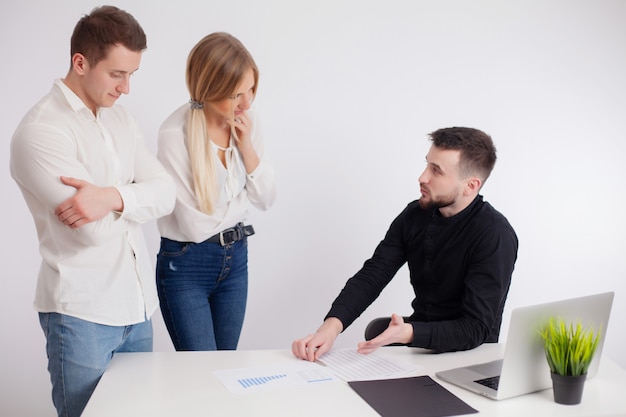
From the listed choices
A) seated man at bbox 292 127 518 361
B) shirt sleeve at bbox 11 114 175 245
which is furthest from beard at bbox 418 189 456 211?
shirt sleeve at bbox 11 114 175 245

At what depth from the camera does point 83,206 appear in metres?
1.91

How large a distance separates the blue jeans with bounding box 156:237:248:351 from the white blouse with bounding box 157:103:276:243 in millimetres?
60

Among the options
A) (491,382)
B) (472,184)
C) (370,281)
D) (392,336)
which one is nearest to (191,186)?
(370,281)

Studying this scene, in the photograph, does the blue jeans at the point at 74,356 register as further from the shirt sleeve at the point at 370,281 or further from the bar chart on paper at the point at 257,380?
the shirt sleeve at the point at 370,281

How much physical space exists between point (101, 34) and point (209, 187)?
28.7 inches

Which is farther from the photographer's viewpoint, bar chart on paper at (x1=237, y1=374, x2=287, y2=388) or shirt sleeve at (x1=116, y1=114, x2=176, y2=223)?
shirt sleeve at (x1=116, y1=114, x2=176, y2=223)

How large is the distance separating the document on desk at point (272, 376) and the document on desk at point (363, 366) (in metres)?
0.05

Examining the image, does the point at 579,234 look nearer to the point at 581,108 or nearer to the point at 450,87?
the point at 581,108

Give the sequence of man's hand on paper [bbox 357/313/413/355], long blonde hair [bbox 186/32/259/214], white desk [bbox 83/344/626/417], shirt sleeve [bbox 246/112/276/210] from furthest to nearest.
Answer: shirt sleeve [bbox 246/112/276/210]
long blonde hair [bbox 186/32/259/214]
man's hand on paper [bbox 357/313/413/355]
white desk [bbox 83/344/626/417]

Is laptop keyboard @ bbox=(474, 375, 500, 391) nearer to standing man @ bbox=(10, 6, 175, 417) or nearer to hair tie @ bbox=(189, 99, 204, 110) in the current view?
standing man @ bbox=(10, 6, 175, 417)

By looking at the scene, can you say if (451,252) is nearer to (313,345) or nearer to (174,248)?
(313,345)

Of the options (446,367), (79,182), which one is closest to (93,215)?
(79,182)

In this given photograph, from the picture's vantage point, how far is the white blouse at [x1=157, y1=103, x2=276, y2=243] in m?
2.53

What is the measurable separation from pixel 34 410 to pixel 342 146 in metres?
2.21
